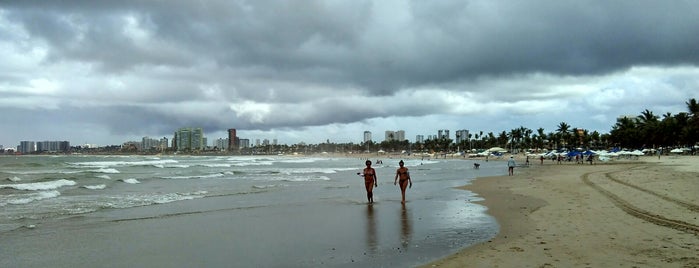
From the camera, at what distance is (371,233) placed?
33.0ft

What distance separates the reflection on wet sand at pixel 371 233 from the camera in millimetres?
8466

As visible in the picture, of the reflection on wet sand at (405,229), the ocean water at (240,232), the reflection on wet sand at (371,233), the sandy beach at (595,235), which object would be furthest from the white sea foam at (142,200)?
the sandy beach at (595,235)

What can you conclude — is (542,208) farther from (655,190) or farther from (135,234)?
(135,234)

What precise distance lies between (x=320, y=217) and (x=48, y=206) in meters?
9.61

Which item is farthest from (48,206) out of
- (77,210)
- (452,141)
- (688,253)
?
(452,141)

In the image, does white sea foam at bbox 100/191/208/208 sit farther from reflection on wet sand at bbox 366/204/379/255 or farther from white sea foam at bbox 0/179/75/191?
reflection on wet sand at bbox 366/204/379/255

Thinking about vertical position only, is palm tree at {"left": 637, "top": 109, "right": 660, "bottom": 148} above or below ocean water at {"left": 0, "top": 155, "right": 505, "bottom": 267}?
above

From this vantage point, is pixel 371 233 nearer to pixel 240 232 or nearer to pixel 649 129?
pixel 240 232

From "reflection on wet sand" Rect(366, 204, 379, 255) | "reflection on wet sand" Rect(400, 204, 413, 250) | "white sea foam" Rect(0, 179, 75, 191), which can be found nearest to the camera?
"reflection on wet sand" Rect(366, 204, 379, 255)

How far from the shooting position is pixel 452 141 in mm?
195125

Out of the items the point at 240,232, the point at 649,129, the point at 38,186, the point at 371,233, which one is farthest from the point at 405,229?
the point at 649,129

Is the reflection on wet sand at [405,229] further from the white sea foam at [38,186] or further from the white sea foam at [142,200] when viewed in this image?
the white sea foam at [38,186]

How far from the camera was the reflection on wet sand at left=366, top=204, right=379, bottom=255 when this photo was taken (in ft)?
27.8

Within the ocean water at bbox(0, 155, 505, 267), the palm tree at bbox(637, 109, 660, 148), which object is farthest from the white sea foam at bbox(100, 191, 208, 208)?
the palm tree at bbox(637, 109, 660, 148)
